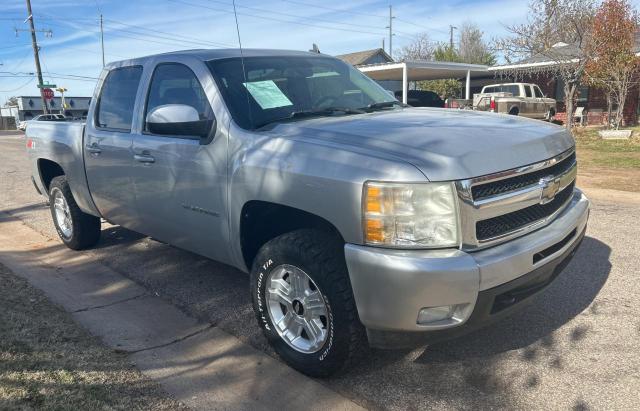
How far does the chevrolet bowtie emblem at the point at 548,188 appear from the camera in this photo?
9.65 ft

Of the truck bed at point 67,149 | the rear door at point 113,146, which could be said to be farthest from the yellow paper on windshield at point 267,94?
the truck bed at point 67,149

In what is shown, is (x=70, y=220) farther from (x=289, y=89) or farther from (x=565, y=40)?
(x=565, y=40)

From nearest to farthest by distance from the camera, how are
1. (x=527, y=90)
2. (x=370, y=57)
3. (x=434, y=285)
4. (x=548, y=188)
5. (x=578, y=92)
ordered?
(x=434, y=285) < (x=548, y=188) < (x=527, y=90) < (x=578, y=92) < (x=370, y=57)

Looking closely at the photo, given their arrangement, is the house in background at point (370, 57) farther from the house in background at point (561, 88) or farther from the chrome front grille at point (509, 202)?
the chrome front grille at point (509, 202)

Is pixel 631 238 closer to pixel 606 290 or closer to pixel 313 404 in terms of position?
pixel 606 290

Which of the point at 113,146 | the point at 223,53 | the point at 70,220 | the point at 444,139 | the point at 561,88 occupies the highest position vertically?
the point at 223,53

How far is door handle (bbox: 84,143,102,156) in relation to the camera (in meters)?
4.72

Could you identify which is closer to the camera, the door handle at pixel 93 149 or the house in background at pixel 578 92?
the door handle at pixel 93 149

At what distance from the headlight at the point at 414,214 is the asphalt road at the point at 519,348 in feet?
2.96

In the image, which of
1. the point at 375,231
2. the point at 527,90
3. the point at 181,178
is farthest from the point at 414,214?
the point at 527,90

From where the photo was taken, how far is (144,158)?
4074 millimetres

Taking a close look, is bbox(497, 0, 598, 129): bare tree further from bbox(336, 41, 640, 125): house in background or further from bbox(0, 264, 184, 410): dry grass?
bbox(0, 264, 184, 410): dry grass

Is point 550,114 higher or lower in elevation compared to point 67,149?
lower

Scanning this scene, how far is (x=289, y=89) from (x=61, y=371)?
90.8 inches
